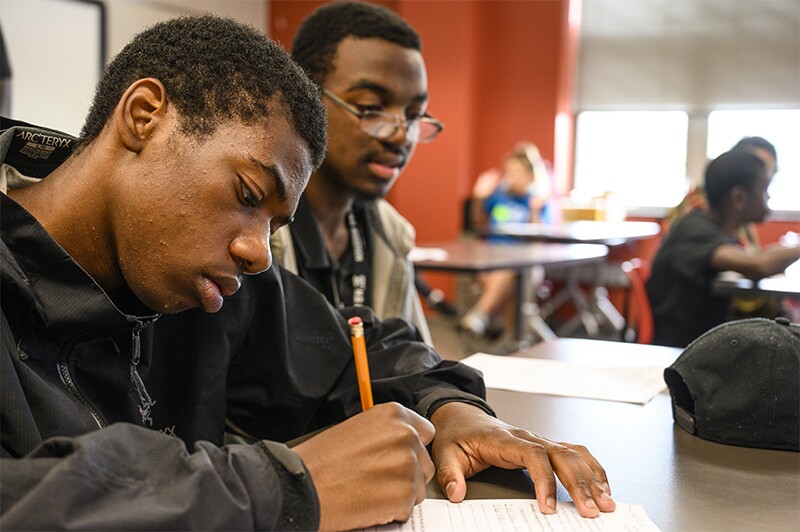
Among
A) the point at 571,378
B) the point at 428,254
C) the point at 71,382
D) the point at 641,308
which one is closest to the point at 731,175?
the point at 641,308

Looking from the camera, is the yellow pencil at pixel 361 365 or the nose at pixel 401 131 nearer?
the yellow pencil at pixel 361 365

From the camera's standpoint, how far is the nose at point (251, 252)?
906 mm

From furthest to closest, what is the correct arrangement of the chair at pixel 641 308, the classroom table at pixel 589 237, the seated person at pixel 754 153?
1. the classroom table at pixel 589 237
2. the seated person at pixel 754 153
3. the chair at pixel 641 308

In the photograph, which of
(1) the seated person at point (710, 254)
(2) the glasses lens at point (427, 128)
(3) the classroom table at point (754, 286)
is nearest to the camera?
(2) the glasses lens at point (427, 128)

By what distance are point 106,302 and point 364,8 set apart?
121 cm

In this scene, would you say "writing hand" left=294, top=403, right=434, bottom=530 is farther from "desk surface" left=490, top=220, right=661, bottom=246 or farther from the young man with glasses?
"desk surface" left=490, top=220, right=661, bottom=246

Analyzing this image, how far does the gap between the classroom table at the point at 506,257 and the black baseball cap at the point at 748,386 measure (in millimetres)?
2419

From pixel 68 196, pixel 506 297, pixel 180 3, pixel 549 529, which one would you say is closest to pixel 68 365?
pixel 68 196

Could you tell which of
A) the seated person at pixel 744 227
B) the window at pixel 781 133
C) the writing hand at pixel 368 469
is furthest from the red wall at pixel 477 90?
the writing hand at pixel 368 469

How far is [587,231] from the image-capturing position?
19.3 ft

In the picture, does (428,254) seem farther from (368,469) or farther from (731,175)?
(368,469)

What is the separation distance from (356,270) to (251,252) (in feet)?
3.25

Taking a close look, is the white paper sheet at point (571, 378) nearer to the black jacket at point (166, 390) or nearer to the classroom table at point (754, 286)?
the black jacket at point (166, 390)

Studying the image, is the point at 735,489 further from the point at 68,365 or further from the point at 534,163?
the point at 534,163
